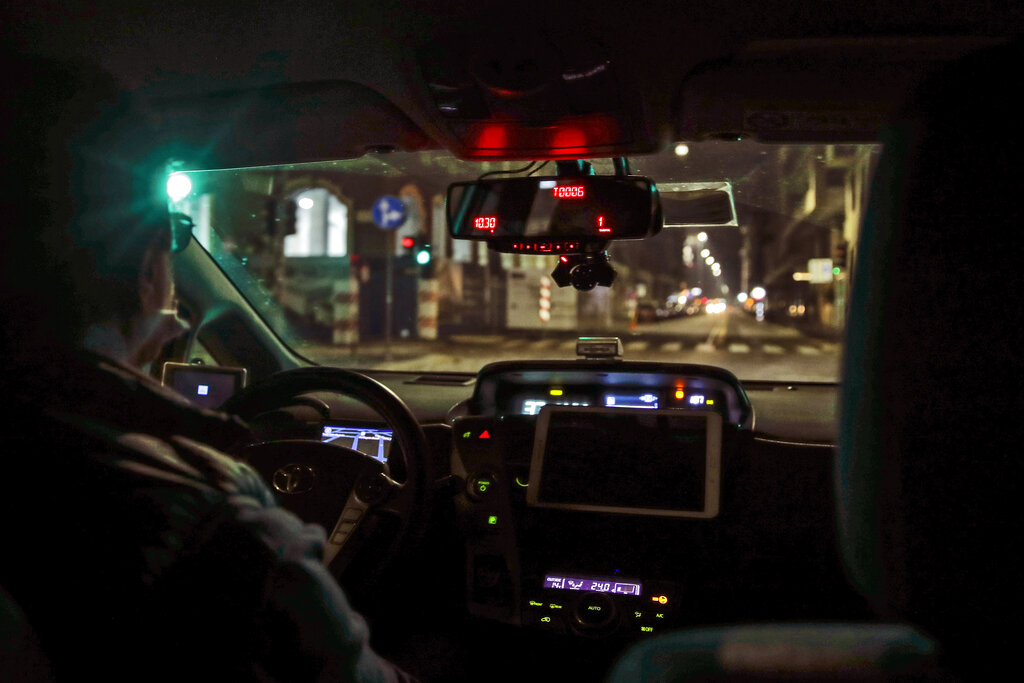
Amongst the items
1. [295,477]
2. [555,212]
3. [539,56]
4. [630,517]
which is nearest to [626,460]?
[630,517]

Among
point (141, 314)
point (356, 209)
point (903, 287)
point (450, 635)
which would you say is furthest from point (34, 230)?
point (356, 209)

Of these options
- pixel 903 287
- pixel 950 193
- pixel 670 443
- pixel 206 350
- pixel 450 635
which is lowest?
pixel 450 635

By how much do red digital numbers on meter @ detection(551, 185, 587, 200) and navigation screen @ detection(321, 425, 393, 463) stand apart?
1214 mm

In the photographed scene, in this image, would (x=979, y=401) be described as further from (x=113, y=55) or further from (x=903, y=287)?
(x=113, y=55)

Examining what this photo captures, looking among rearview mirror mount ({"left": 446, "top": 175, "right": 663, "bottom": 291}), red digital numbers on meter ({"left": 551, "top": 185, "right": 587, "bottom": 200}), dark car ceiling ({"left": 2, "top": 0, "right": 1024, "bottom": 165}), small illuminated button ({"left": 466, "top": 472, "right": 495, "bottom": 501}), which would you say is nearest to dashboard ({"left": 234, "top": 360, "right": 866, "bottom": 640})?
small illuminated button ({"left": 466, "top": 472, "right": 495, "bottom": 501})

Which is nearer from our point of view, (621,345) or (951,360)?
(951,360)

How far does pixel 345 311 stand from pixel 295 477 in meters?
13.6

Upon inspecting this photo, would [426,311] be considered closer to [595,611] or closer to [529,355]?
[529,355]

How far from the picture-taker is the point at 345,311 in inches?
623

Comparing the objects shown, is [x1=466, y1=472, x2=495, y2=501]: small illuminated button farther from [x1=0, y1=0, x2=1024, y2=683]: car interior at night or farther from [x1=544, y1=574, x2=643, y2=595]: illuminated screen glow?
[x1=544, y1=574, x2=643, y2=595]: illuminated screen glow

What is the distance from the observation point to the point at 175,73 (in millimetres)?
3201

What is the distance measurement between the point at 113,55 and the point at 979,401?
10.3 ft

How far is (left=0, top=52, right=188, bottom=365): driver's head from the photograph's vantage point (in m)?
1.24

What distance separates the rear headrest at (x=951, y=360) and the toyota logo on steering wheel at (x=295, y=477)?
1.79m
